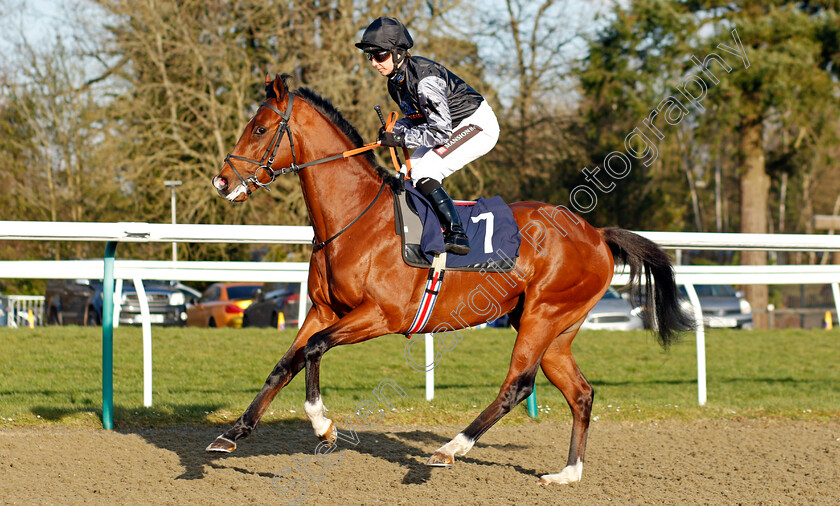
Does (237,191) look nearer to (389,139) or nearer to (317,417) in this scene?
(389,139)

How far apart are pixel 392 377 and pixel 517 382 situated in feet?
12.4

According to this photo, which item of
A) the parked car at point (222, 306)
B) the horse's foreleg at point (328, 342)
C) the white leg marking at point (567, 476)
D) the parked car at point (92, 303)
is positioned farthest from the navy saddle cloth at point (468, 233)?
the parked car at point (222, 306)

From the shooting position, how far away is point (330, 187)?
4.05 metres

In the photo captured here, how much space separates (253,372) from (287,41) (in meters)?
11.0

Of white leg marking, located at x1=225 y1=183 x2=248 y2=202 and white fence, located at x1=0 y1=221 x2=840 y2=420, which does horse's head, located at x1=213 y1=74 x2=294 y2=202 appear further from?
white fence, located at x1=0 y1=221 x2=840 y2=420

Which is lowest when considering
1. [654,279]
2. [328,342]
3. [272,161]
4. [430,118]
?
[328,342]

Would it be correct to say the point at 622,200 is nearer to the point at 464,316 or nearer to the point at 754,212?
the point at 754,212

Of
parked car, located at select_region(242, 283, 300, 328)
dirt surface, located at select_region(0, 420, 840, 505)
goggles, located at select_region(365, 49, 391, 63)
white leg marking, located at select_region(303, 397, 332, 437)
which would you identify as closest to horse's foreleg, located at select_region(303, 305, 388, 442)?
white leg marking, located at select_region(303, 397, 332, 437)

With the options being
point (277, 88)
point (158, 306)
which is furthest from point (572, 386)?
point (158, 306)

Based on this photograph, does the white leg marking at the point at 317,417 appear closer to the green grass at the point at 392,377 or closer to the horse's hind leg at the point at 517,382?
the horse's hind leg at the point at 517,382

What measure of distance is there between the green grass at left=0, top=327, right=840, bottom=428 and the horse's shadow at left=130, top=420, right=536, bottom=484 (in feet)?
1.05

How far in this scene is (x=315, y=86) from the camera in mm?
15922

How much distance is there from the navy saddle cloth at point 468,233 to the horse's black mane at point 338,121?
0.17 meters

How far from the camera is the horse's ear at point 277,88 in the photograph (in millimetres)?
3938
